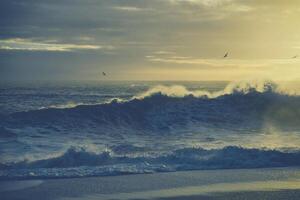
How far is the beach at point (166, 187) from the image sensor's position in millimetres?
13648

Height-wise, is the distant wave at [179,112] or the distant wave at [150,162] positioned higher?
the distant wave at [179,112]

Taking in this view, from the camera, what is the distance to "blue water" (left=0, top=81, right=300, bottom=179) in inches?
703

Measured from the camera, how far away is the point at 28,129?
24.5m

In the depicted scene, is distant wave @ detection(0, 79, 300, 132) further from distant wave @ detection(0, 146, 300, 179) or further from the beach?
the beach

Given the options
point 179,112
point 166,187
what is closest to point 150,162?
point 166,187

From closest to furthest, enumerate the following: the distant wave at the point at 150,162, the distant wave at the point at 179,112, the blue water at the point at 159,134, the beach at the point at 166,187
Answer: the beach at the point at 166,187 → the distant wave at the point at 150,162 → the blue water at the point at 159,134 → the distant wave at the point at 179,112

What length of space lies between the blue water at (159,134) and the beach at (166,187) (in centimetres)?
90

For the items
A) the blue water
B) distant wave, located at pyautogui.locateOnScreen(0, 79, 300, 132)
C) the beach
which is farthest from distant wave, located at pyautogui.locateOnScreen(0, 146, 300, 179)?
distant wave, located at pyautogui.locateOnScreen(0, 79, 300, 132)

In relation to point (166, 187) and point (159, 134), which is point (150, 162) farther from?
point (159, 134)

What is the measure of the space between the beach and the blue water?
903 mm

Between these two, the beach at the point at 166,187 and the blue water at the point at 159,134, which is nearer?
the beach at the point at 166,187

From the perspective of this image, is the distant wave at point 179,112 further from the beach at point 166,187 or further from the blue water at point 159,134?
the beach at point 166,187

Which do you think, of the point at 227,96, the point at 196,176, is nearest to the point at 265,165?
the point at 196,176

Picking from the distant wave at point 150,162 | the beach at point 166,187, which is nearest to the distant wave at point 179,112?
the distant wave at point 150,162
